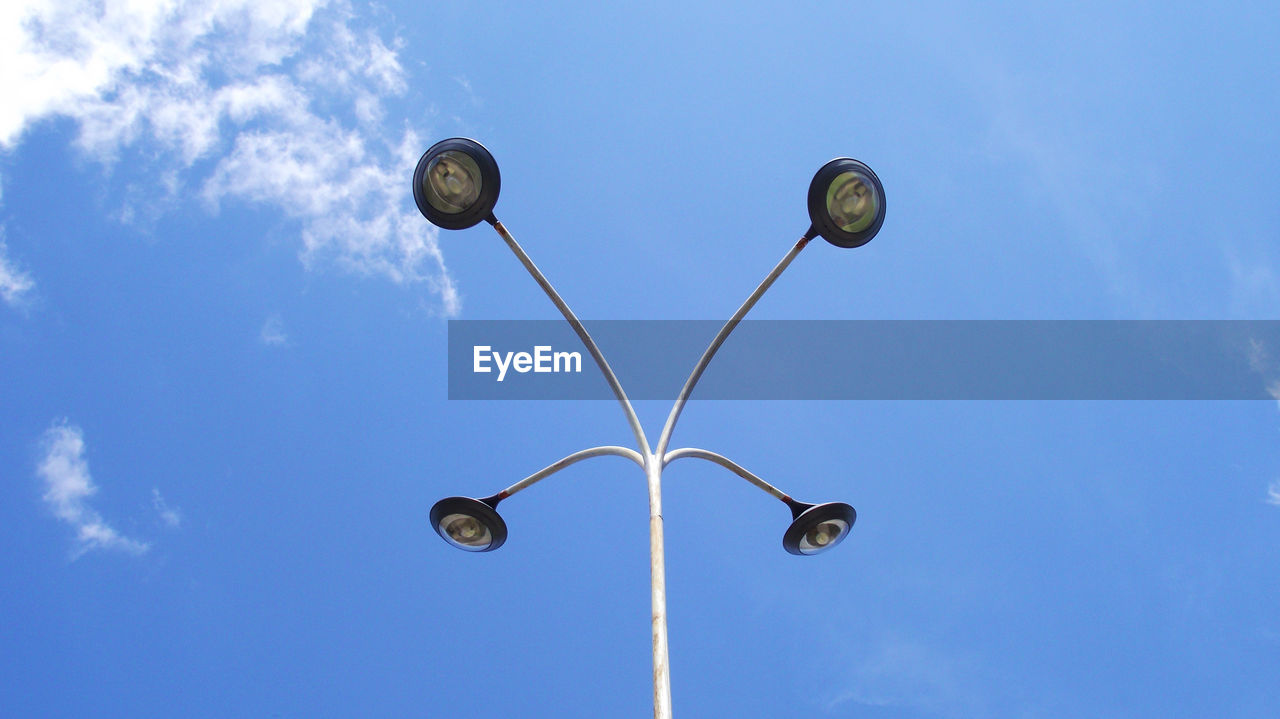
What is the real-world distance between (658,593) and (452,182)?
408cm

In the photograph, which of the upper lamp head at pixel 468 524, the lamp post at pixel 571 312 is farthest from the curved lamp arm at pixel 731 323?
the upper lamp head at pixel 468 524

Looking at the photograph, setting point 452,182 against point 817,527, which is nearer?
point 452,182

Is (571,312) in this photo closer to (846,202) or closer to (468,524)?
(468,524)

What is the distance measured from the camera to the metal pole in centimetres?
553

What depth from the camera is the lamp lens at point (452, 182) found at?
24.9 feet

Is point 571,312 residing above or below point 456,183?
below

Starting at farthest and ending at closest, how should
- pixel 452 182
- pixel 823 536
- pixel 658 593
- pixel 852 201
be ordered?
pixel 823 536 → pixel 452 182 → pixel 852 201 → pixel 658 593

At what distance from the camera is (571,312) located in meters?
8.22

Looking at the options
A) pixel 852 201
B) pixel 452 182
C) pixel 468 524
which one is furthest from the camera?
pixel 468 524

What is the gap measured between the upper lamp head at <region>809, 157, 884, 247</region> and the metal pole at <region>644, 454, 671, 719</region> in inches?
102

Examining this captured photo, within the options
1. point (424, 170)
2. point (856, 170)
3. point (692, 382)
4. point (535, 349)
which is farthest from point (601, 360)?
point (856, 170)

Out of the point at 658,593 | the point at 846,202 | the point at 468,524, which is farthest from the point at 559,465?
the point at 846,202

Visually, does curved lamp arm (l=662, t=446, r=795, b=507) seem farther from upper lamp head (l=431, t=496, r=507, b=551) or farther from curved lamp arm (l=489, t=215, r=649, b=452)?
upper lamp head (l=431, t=496, r=507, b=551)

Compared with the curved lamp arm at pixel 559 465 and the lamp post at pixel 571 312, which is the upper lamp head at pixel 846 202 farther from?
the curved lamp arm at pixel 559 465
